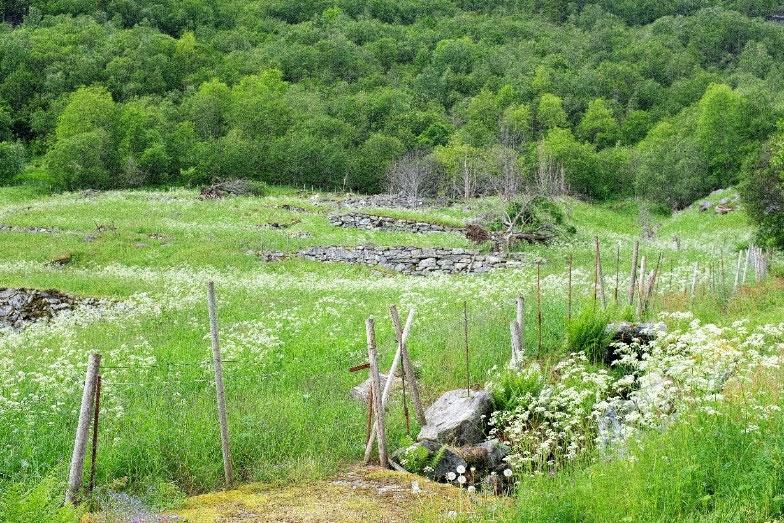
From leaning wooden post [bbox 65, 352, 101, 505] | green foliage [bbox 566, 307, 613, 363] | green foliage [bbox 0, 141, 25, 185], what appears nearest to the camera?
Result: leaning wooden post [bbox 65, 352, 101, 505]

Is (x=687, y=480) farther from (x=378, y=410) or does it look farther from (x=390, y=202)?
(x=390, y=202)

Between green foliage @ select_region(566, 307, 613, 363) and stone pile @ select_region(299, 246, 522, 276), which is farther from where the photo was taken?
stone pile @ select_region(299, 246, 522, 276)

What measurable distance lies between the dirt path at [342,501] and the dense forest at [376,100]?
137ft

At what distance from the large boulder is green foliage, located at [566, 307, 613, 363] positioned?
128 inches

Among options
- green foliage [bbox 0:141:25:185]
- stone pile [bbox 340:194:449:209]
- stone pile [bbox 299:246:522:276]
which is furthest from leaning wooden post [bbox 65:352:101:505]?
green foliage [bbox 0:141:25:185]

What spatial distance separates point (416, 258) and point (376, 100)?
86.7 m

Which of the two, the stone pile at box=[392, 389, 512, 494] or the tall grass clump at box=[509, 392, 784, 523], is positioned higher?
the tall grass clump at box=[509, 392, 784, 523]

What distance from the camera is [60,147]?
66812 mm

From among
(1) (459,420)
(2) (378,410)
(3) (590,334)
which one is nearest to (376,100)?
(3) (590,334)

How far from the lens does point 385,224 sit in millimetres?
48375

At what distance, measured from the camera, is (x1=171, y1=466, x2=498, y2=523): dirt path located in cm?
885

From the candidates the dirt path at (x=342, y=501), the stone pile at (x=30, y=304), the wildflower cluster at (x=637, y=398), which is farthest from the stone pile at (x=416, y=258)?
the dirt path at (x=342, y=501)

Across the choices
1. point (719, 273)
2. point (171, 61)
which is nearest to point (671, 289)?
point (719, 273)

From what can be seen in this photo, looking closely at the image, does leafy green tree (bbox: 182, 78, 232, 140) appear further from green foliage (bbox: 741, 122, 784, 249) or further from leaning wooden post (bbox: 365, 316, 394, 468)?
leaning wooden post (bbox: 365, 316, 394, 468)
